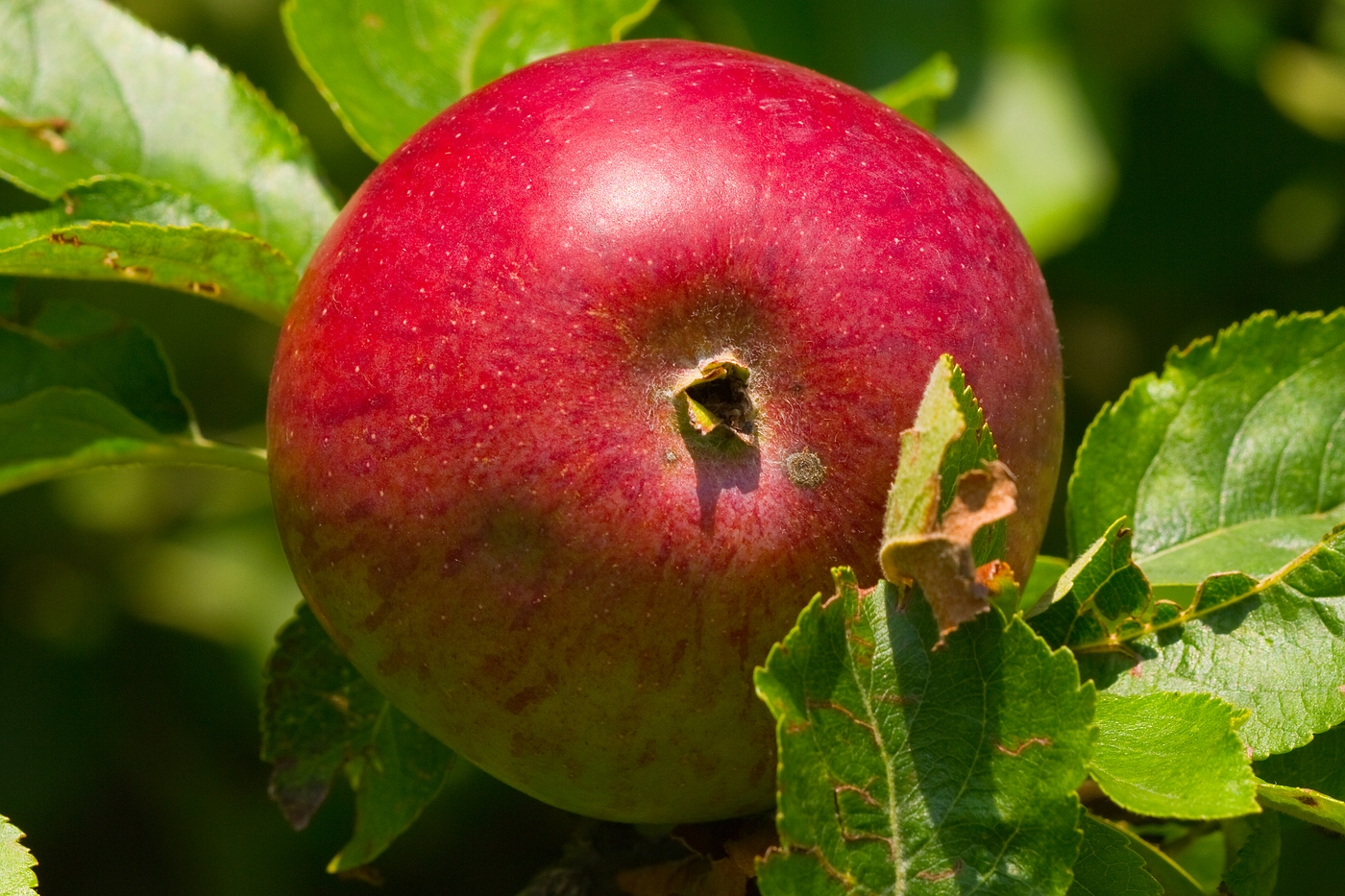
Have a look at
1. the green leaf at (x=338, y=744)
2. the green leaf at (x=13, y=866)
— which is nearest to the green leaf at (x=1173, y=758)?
the green leaf at (x=338, y=744)

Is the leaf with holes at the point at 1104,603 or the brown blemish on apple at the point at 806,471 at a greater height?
the brown blemish on apple at the point at 806,471

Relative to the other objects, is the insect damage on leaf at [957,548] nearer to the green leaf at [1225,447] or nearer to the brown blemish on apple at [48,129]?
the green leaf at [1225,447]

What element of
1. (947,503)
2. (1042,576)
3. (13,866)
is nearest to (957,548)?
(947,503)

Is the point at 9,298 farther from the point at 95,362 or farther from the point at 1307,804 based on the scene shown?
the point at 1307,804

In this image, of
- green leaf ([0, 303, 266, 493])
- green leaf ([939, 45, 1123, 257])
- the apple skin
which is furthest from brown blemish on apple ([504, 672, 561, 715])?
green leaf ([939, 45, 1123, 257])

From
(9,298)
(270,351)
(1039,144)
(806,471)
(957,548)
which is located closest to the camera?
(957,548)

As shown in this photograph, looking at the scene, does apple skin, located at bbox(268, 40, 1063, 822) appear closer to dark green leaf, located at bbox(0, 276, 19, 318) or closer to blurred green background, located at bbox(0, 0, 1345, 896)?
dark green leaf, located at bbox(0, 276, 19, 318)

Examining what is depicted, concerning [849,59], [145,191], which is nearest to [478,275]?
[145,191]

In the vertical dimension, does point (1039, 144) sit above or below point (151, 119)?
below
